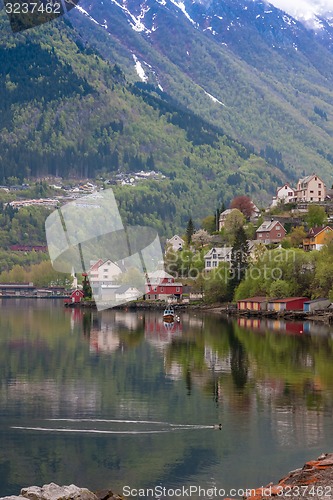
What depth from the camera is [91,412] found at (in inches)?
1416

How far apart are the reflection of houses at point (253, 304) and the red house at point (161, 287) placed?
65.6 feet

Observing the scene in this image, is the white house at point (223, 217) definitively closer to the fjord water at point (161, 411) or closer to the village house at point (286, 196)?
the village house at point (286, 196)

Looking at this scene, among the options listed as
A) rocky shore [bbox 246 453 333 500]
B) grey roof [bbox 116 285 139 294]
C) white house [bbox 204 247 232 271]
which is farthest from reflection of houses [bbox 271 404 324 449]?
grey roof [bbox 116 285 139 294]

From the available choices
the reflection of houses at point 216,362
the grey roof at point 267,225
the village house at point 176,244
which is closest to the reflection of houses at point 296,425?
the reflection of houses at point 216,362

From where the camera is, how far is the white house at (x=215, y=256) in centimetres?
11950

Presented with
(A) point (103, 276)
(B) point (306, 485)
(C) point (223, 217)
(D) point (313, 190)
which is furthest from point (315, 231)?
(B) point (306, 485)

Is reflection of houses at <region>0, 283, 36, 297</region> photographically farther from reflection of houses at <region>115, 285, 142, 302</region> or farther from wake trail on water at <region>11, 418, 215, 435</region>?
wake trail on water at <region>11, 418, 215, 435</region>

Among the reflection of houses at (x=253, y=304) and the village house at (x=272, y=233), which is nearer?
the reflection of houses at (x=253, y=304)

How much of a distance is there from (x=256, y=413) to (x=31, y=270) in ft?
520

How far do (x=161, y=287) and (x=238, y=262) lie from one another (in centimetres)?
1604

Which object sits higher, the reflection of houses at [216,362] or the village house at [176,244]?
the village house at [176,244]

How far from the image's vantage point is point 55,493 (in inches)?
975
